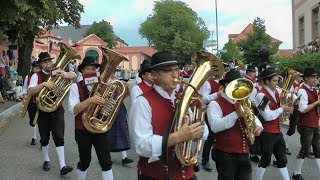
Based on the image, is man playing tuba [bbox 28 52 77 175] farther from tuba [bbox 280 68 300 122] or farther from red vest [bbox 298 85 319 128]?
red vest [bbox 298 85 319 128]

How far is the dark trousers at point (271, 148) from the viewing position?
6.18 meters

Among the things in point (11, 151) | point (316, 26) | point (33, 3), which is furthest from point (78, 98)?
point (316, 26)

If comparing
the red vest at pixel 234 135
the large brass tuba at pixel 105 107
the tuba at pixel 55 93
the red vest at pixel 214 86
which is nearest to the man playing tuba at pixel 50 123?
the tuba at pixel 55 93

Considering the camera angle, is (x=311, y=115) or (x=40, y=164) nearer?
(x=311, y=115)

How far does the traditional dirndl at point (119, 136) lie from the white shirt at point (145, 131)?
4.07 m

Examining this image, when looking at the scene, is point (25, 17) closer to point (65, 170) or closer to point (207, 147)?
point (65, 170)

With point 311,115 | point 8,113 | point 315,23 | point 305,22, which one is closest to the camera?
point 311,115

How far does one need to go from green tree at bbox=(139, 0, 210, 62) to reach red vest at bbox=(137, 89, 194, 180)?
65212 millimetres

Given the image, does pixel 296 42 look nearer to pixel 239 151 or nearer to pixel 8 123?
pixel 8 123

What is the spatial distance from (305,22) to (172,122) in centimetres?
3305

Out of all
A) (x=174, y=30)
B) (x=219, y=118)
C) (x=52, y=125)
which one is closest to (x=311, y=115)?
(x=219, y=118)

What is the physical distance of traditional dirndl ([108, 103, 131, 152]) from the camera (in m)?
7.59

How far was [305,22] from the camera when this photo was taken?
1337 inches

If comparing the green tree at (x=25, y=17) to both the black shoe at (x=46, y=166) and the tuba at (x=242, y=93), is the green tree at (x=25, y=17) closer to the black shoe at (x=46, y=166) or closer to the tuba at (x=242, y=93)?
the black shoe at (x=46, y=166)
